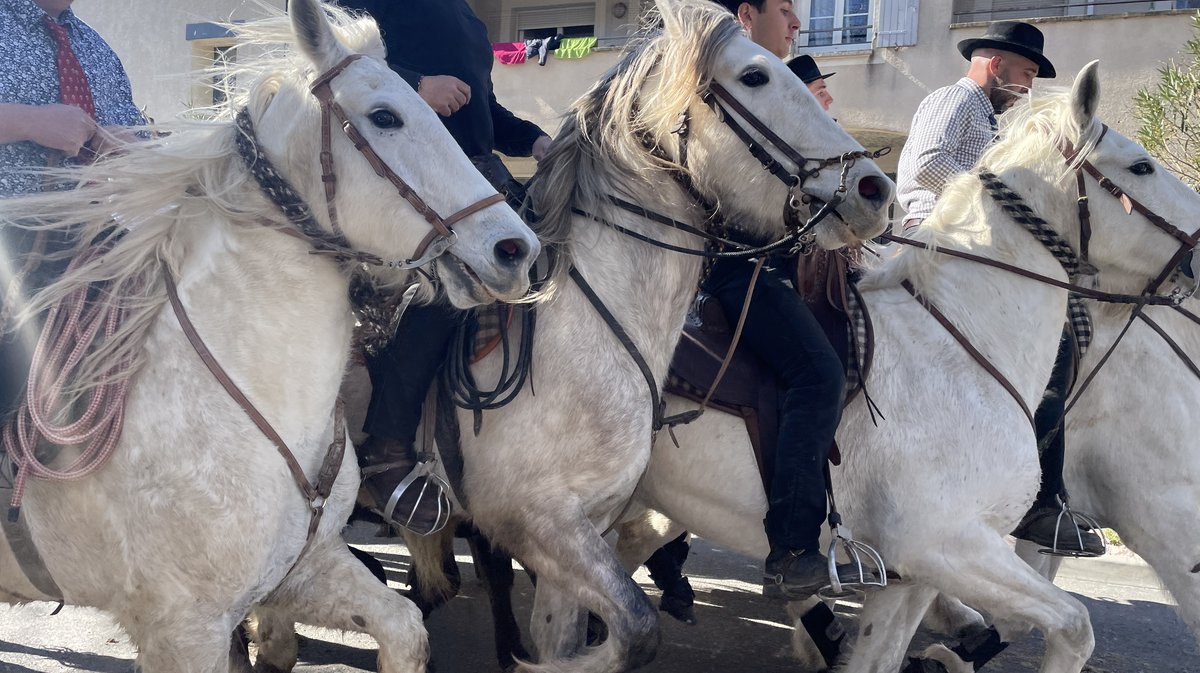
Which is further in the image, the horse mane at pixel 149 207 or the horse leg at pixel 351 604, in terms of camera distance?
the horse leg at pixel 351 604

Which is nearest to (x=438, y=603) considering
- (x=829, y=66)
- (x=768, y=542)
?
(x=768, y=542)

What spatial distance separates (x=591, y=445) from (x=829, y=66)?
10297 mm

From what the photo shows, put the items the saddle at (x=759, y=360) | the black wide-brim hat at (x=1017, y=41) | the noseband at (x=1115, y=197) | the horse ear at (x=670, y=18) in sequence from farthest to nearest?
the black wide-brim hat at (x=1017, y=41)
the noseband at (x=1115, y=197)
the saddle at (x=759, y=360)
the horse ear at (x=670, y=18)

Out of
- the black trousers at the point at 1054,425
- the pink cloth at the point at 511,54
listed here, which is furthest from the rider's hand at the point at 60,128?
the pink cloth at the point at 511,54

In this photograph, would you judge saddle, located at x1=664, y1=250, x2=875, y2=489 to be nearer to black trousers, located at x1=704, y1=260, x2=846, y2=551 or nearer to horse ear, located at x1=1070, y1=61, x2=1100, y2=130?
black trousers, located at x1=704, y1=260, x2=846, y2=551

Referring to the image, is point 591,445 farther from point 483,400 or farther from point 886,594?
point 886,594

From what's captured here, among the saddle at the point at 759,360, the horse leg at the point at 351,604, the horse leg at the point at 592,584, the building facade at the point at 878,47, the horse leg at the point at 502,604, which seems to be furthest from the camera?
the building facade at the point at 878,47

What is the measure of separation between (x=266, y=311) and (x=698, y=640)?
315cm

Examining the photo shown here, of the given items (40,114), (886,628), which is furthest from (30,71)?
(886,628)

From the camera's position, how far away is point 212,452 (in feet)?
8.29

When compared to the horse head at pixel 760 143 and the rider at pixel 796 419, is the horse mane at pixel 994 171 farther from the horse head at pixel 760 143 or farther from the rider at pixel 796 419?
the horse head at pixel 760 143

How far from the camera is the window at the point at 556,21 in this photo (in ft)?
52.5

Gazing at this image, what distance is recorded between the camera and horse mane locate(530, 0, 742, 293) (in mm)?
3252

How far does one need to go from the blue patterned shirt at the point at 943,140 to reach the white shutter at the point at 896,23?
26.0 feet
